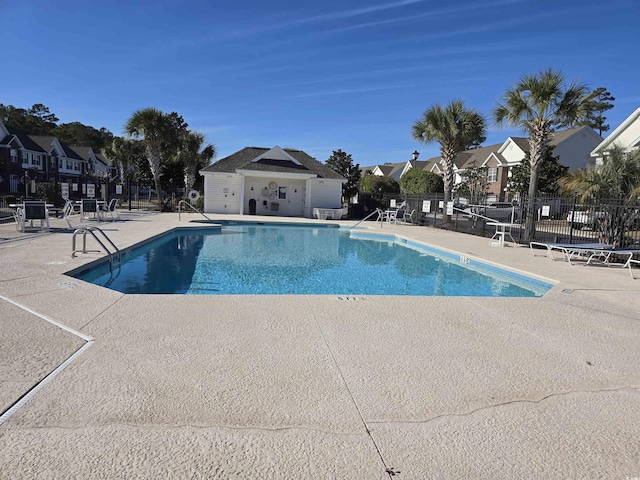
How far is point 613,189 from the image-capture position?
44.0 ft

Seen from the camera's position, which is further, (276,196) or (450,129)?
(276,196)

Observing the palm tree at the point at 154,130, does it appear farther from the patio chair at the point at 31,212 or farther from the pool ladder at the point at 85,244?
the pool ladder at the point at 85,244

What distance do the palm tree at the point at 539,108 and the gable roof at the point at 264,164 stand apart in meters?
12.3

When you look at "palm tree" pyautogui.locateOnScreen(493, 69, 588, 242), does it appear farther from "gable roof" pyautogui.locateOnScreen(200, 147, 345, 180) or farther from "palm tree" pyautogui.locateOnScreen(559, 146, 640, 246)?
"gable roof" pyautogui.locateOnScreen(200, 147, 345, 180)

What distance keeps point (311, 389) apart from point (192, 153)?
99.6 ft

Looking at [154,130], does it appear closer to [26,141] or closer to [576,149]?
[26,141]

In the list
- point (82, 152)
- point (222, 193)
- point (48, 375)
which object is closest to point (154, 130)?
point (222, 193)

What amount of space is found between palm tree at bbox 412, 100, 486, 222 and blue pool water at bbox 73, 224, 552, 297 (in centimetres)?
742

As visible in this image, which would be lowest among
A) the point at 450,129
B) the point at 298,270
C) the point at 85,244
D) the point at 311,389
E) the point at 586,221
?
the point at 298,270

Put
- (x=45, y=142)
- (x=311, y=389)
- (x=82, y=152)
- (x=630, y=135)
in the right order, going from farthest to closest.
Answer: (x=82, y=152) → (x=45, y=142) → (x=630, y=135) → (x=311, y=389)

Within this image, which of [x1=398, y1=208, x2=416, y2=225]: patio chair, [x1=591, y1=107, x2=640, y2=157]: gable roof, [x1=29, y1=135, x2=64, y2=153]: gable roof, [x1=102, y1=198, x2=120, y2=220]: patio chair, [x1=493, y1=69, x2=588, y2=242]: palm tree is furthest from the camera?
[x1=29, y1=135, x2=64, y2=153]: gable roof

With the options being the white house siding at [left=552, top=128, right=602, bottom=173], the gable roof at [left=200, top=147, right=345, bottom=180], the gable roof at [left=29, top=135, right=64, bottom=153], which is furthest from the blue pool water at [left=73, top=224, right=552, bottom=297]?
the gable roof at [left=29, top=135, right=64, bottom=153]

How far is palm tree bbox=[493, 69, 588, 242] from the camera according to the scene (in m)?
15.0

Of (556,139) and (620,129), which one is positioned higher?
(556,139)
